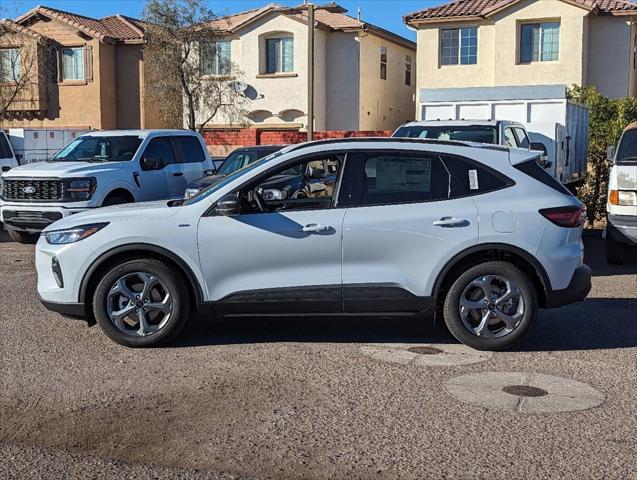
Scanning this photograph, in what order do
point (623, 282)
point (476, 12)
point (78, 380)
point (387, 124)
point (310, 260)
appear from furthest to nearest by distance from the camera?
point (387, 124), point (476, 12), point (623, 282), point (310, 260), point (78, 380)

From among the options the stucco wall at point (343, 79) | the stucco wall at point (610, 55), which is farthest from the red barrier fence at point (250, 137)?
the stucco wall at point (610, 55)

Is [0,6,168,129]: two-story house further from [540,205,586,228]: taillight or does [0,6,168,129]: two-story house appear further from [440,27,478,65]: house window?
[540,205,586,228]: taillight

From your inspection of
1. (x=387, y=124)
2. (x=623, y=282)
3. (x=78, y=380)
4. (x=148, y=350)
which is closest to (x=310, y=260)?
(x=148, y=350)

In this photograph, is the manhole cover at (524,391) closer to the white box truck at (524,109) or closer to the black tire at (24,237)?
the black tire at (24,237)

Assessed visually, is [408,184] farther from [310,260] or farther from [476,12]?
[476,12]

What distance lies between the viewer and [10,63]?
118 feet

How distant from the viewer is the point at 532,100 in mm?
16578

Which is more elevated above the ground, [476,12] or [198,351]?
[476,12]

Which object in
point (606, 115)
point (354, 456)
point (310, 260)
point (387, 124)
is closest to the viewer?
point (354, 456)

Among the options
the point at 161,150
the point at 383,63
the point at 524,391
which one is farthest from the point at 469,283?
the point at 383,63

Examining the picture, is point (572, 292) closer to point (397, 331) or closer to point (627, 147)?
point (397, 331)

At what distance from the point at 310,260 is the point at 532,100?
10823mm

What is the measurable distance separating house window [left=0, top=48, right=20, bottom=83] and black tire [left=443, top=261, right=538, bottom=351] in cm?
3226

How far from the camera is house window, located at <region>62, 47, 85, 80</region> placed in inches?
1451
